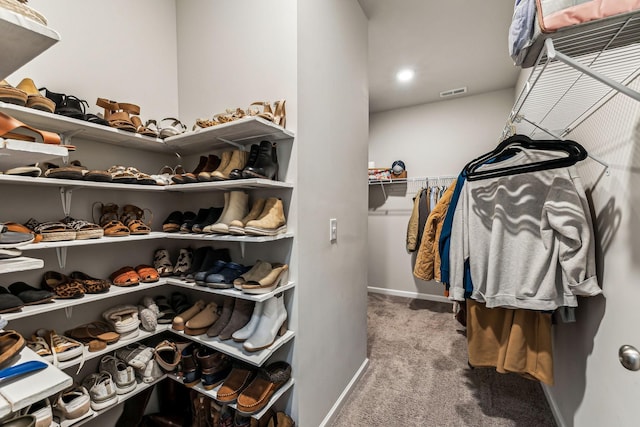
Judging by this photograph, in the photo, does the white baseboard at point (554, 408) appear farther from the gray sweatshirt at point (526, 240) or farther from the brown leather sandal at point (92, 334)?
the brown leather sandal at point (92, 334)

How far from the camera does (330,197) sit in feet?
5.05

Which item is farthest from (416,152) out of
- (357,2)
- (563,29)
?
(563,29)

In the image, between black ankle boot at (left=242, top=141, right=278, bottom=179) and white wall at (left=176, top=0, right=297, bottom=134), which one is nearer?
black ankle boot at (left=242, top=141, right=278, bottom=179)

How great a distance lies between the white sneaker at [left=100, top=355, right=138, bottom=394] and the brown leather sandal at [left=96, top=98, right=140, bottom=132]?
3.80ft

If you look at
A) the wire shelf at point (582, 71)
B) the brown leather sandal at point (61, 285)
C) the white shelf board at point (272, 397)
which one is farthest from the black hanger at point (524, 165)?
the brown leather sandal at point (61, 285)

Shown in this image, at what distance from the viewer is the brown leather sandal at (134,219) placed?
1.32m

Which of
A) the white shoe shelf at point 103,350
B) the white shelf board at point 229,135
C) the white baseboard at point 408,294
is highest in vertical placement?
the white shelf board at point 229,135

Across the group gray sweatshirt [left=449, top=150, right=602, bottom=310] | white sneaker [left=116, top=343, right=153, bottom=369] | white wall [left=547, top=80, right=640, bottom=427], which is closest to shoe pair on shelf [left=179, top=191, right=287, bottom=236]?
white sneaker [left=116, top=343, right=153, bottom=369]

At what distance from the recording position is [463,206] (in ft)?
4.55

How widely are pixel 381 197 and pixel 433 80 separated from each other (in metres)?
1.57

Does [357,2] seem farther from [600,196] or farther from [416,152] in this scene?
[416,152]

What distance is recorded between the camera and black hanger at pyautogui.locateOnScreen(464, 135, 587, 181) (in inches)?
42.1

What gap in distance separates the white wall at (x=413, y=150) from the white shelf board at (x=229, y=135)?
2738 millimetres

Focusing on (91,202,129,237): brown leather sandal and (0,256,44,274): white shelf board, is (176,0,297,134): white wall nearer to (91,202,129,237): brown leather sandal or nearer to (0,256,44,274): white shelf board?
(91,202,129,237): brown leather sandal
